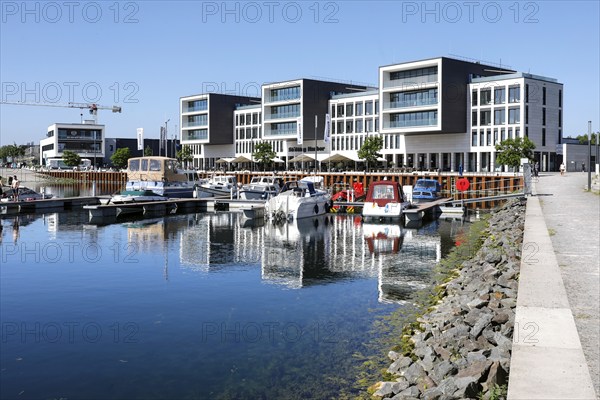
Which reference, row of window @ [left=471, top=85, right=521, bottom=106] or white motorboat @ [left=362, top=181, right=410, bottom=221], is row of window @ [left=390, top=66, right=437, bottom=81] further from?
white motorboat @ [left=362, top=181, right=410, bottom=221]

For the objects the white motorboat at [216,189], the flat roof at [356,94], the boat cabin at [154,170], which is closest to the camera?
the boat cabin at [154,170]

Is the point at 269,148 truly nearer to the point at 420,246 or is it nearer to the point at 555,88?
the point at 555,88

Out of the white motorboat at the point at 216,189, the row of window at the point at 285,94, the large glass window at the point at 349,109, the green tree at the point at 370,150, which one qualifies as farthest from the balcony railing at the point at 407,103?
the white motorboat at the point at 216,189

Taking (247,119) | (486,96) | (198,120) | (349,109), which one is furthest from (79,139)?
(486,96)

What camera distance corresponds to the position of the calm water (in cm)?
1180

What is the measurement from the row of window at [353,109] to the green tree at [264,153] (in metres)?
13.5

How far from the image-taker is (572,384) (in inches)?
280

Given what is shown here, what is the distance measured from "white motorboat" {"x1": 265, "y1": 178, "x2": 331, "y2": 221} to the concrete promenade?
23.1m

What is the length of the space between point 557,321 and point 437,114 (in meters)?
85.5

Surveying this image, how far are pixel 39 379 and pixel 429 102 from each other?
87.4 metres

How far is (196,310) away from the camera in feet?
56.6

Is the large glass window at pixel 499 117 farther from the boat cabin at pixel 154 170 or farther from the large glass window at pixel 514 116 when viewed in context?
the boat cabin at pixel 154 170

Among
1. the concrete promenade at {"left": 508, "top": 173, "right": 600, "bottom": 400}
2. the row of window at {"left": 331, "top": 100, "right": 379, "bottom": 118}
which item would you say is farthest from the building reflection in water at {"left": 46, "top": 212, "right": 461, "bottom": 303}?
the row of window at {"left": 331, "top": 100, "right": 379, "bottom": 118}

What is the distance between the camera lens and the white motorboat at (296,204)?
42656 millimetres
